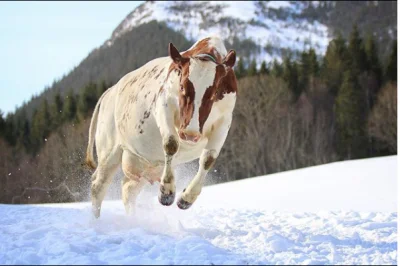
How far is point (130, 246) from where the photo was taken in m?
4.05

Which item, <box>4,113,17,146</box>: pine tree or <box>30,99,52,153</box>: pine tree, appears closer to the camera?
<box>4,113,17,146</box>: pine tree

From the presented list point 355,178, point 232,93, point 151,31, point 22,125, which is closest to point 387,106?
point 355,178

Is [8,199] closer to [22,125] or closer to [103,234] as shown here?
[22,125]

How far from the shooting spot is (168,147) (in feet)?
16.1

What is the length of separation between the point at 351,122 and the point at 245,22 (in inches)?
3738

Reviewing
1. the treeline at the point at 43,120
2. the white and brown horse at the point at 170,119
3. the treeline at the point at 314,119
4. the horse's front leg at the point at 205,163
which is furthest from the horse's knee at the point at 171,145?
the treeline at the point at 43,120

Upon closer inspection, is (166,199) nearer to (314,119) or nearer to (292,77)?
(314,119)

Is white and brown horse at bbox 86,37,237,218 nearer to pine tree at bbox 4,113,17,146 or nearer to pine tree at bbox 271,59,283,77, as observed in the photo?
pine tree at bbox 4,113,17,146

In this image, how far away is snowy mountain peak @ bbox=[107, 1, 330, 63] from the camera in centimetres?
10944

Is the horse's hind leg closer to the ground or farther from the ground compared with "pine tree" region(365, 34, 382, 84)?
farther from the ground

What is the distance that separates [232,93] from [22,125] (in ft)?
110

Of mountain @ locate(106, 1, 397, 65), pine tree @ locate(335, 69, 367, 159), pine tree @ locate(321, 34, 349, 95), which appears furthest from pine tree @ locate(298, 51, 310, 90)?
mountain @ locate(106, 1, 397, 65)

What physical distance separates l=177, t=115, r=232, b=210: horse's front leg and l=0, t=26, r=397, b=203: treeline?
80.0 feet

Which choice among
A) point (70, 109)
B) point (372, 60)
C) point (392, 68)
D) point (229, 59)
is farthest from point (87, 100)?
point (229, 59)
